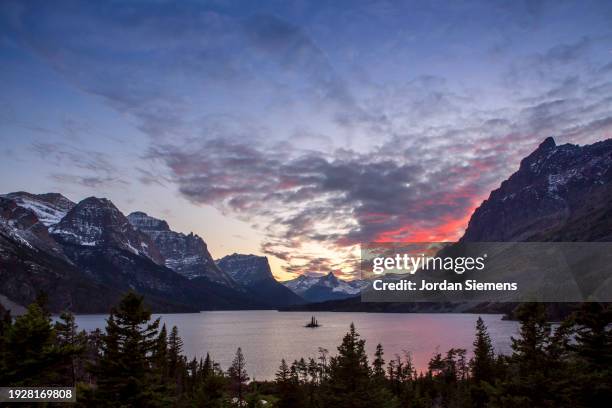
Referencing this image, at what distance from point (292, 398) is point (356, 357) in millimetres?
35342

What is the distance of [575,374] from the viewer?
1144 inches

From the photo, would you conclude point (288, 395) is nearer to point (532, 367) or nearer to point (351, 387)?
point (351, 387)

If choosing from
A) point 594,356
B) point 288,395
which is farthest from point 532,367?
point 288,395

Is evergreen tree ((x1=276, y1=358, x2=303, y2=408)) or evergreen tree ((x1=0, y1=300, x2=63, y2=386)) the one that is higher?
evergreen tree ((x1=0, y1=300, x2=63, y2=386))

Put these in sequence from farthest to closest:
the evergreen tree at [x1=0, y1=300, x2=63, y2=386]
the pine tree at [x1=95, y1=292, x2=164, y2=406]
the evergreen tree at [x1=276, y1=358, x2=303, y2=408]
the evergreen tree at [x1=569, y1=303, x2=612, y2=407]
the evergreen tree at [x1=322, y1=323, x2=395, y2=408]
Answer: the evergreen tree at [x1=276, y1=358, x2=303, y2=408], the evergreen tree at [x1=322, y1=323, x2=395, y2=408], the evergreen tree at [x1=569, y1=303, x2=612, y2=407], the pine tree at [x1=95, y1=292, x2=164, y2=406], the evergreen tree at [x1=0, y1=300, x2=63, y2=386]

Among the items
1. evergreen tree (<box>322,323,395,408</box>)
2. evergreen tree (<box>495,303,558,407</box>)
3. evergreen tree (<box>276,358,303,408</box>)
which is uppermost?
evergreen tree (<box>495,303,558,407</box>)

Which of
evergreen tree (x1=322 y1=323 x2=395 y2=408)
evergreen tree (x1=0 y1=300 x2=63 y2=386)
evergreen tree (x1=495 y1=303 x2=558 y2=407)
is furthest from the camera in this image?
evergreen tree (x1=322 y1=323 x2=395 y2=408)

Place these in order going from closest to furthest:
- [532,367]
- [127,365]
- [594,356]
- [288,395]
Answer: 1. [127,365]
2. [532,367]
3. [594,356]
4. [288,395]

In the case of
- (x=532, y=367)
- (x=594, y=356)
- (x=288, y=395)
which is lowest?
(x=288, y=395)

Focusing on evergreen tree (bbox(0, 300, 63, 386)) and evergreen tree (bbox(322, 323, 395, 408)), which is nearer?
evergreen tree (bbox(0, 300, 63, 386))

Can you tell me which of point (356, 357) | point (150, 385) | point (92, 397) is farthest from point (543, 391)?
point (92, 397)

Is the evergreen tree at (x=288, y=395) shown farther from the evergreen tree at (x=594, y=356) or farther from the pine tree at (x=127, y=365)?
the evergreen tree at (x=594, y=356)

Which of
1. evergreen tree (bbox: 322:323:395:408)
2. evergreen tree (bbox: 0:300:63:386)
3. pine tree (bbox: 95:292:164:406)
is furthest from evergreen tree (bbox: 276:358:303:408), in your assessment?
evergreen tree (bbox: 0:300:63:386)

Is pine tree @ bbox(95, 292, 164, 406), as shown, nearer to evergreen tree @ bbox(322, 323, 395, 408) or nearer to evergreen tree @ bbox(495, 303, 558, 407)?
evergreen tree @ bbox(322, 323, 395, 408)
